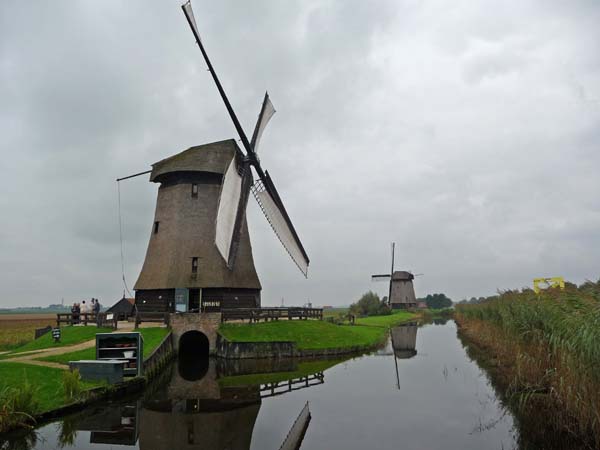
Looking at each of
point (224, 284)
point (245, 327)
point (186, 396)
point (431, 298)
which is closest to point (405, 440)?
point (186, 396)

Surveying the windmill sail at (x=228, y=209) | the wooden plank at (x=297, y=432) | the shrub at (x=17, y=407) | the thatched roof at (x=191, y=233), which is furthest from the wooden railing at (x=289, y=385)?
the thatched roof at (x=191, y=233)

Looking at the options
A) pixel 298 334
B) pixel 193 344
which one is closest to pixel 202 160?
pixel 193 344

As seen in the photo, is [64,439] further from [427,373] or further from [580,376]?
[427,373]

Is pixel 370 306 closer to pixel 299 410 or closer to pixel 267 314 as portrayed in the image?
pixel 267 314

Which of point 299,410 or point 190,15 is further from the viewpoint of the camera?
point 190,15

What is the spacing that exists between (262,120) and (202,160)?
4.75m

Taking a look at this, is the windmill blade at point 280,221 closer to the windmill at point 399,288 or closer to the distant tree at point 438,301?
the windmill at point 399,288

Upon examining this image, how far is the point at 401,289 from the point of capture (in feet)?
229

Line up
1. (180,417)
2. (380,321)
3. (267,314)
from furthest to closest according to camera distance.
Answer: (380,321), (267,314), (180,417)

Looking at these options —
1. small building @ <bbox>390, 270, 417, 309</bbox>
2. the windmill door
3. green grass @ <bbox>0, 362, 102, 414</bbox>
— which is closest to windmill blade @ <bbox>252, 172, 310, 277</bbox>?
the windmill door

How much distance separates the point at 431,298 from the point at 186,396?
360 ft

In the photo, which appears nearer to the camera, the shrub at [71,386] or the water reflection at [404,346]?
the shrub at [71,386]

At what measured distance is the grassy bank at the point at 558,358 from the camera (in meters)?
7.54

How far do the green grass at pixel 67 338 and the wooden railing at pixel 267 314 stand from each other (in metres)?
6.11
